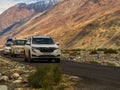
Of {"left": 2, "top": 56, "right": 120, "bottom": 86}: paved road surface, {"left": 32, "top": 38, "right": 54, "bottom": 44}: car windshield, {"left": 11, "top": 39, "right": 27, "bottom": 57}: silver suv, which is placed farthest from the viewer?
{"left": 11, "top": 39, "right": 27, "bottom": 57}: silver suv

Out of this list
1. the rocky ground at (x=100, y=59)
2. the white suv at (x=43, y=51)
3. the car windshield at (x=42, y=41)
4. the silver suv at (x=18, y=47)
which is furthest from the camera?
the silver suv at (x=18, y=47)

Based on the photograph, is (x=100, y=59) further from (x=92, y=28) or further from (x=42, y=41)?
(x=92, y=28)

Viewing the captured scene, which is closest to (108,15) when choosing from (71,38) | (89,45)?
(71,38)

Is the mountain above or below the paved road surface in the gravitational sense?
above

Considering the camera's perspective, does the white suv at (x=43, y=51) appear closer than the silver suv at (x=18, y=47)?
Yes

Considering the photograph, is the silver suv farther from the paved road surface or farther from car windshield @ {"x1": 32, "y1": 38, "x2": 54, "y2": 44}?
the paved road surface

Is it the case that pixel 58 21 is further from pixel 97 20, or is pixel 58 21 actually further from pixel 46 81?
pixel 46 81

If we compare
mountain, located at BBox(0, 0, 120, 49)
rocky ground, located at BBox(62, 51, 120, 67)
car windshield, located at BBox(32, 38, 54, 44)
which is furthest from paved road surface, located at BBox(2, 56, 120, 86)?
mountain, located at BBox(0, 0, 120, 49)

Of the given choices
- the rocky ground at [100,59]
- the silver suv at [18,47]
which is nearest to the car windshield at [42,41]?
the rocky ground at [100,59]

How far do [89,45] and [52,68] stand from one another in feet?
387

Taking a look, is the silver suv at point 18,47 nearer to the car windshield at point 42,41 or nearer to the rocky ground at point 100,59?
the rocky ground at point 100,59

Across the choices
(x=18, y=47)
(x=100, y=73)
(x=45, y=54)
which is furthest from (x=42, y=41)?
(x=18, y=47)

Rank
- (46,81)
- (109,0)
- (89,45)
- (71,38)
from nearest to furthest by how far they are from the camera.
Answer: (46,81)
(89,45)
(71,38)
(109,0)

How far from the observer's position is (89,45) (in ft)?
429
